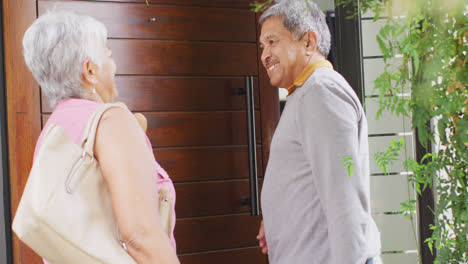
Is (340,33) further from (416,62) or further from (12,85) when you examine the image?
(416,62)

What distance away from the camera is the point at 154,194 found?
1.09 metres

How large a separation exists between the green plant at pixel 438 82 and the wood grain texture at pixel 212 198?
1593 mm

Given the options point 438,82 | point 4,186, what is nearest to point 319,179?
point 438,82

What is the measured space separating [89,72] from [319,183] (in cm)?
63

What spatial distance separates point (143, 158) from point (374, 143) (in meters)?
1.34

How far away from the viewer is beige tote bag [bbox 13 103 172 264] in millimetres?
1000

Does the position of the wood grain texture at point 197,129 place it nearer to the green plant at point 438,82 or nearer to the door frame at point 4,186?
the door frame at point 4,186

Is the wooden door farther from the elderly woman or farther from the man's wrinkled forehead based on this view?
the elderly woman

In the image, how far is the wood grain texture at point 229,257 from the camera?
89.4 inches

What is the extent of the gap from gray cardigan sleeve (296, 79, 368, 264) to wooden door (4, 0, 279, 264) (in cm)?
105

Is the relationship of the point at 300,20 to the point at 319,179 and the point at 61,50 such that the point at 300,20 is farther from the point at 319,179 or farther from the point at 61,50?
the point at 61,50

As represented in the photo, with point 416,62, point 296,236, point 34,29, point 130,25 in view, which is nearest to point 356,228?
point 296,236

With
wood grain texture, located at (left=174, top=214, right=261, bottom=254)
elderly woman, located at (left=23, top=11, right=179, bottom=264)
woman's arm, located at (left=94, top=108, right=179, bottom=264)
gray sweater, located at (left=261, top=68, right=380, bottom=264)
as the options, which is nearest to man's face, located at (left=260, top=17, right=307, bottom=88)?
gray sweater, located at (left=261, top=68, right=380, bottom=264)

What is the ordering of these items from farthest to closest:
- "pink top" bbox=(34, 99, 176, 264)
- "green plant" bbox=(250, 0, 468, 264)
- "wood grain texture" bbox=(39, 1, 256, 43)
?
"wood grain texture" bbox=(39, 1, 256, 43), "pink top" bbox=(34, 99, 176, 264), "green plant" bbox=(250, 0, 468, 264)
